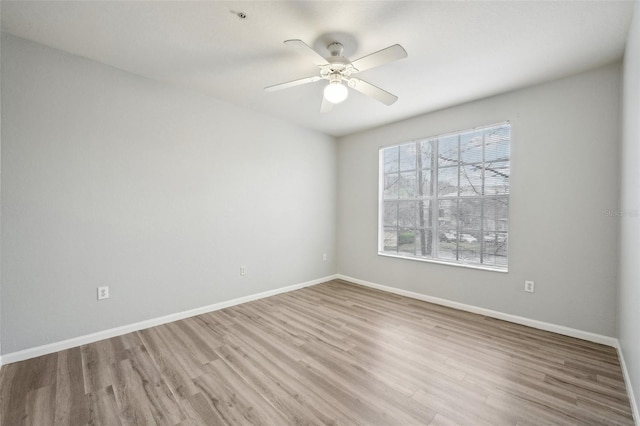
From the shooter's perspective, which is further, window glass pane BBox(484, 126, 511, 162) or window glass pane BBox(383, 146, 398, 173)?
window glass pane BBox(383, 146, 398, 173)

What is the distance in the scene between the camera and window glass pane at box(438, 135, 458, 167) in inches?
137

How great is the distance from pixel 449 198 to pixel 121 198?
378 centimetres

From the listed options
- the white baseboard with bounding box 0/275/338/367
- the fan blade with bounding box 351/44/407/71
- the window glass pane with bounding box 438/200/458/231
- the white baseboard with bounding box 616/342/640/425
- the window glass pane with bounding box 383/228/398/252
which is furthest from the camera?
the window glass pane with bounding box 383/228/398/252

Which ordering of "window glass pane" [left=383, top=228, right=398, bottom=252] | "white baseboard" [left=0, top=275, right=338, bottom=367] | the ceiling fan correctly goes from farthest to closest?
"window glass pane" [left=383, top=228, right=398, bottom=252] → "white baseboard" [left=0, top=275, right=338, bottom=367] → the ceiling fan

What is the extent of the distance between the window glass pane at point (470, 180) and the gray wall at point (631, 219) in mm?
1188

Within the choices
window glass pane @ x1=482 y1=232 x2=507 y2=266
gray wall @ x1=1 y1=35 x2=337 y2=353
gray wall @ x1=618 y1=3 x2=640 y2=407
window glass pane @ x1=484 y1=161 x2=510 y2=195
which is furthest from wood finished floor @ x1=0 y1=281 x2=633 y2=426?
window glass pane @ x1=484 y1=161 x2=510 y2=195

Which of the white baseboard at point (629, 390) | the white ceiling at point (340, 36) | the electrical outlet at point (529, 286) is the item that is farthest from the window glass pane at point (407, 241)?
the white baseboard at point (629, 390)

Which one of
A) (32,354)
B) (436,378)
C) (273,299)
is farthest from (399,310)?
(32,354)

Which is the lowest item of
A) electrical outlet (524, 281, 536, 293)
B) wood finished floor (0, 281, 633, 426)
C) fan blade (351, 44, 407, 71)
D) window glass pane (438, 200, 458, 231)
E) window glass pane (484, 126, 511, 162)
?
wood finished floor (0, 281, 633, 426)

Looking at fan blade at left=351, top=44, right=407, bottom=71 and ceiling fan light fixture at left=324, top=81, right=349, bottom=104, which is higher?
fan blade at left=351, top=44, right=407, bottom=71

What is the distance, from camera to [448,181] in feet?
11.6

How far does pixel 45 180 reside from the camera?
2221mm

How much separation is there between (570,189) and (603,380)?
1651 millimetres

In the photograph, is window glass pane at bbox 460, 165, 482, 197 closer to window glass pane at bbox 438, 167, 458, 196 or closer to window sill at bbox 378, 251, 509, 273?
window glass pane at bbox 438, 167, 458, 196
